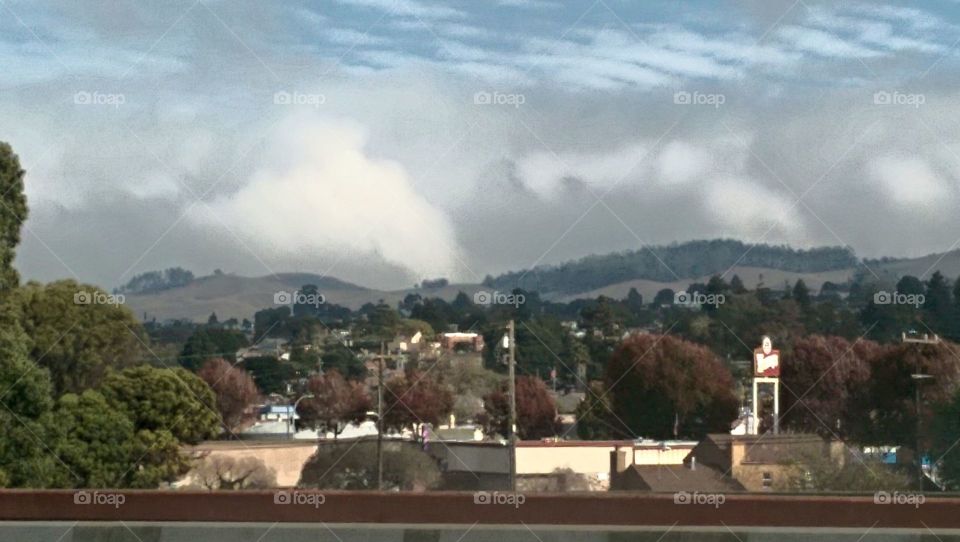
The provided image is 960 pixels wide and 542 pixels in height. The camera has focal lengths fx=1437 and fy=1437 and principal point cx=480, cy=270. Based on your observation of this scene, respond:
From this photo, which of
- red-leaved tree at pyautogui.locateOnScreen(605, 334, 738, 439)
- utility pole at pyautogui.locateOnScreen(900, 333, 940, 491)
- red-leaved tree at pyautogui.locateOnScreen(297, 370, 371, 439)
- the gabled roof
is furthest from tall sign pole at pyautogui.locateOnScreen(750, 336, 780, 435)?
red-leaved tree at pyautogui.locateOnScreen(297, 370, 371, 439)

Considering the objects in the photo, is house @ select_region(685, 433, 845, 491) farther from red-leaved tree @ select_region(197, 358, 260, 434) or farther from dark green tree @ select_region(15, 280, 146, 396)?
dark green tree @ select_region(15, 280, 146, 396)

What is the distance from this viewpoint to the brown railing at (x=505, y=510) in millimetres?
11781

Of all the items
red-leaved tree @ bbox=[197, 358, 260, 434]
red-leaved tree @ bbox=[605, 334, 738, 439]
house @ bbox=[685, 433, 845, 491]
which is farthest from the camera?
red-leaved tree @ bbox=[605, 334, 738, 439]

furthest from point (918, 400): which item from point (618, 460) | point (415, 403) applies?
point (415, 403)

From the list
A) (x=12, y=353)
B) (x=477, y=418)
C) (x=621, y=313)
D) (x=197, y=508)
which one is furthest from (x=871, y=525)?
(x=621, y=313)

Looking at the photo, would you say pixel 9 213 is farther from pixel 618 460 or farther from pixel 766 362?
pixel 766 362

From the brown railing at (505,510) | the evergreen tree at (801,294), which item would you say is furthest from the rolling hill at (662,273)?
the brown railing at (505,510)

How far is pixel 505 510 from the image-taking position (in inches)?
470

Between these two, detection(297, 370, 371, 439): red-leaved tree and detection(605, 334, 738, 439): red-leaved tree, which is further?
detection(605, 334, 738, 439): red-leaved tree

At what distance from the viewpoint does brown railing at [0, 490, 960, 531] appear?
38.7 feet

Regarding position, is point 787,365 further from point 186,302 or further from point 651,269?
point 186,302

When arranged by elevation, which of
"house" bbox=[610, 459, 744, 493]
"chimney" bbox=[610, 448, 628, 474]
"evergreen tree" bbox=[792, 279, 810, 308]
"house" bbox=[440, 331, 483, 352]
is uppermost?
"evergreen tree" bbox=[792, 279, 810, 308]

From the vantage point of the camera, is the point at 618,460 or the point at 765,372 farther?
the point at 765,372

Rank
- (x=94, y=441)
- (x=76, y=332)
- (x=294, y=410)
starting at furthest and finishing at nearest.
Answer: (x=294, y=410)
(x=76, y=332)
(x=94, y=441)
